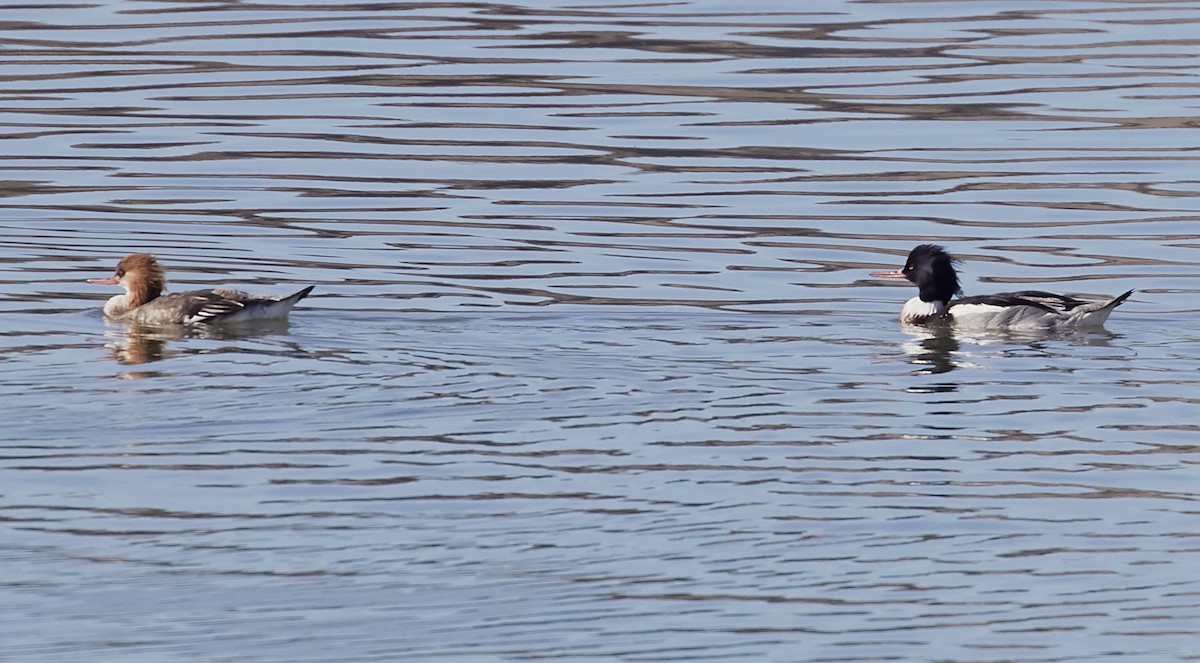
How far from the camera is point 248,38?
27922mm

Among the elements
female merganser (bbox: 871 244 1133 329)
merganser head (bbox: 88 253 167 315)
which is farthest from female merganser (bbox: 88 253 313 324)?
female merganser (bbox: 871 244 1133 329)

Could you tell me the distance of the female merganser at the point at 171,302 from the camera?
554 inches

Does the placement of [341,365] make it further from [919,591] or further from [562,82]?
[562,82]

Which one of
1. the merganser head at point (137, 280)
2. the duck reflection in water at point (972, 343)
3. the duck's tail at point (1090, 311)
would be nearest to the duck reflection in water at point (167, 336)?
the merganser head at point (137, 280)

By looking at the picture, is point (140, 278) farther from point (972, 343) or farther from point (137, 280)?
point (972, 343)

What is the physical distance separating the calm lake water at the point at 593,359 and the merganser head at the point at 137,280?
362mm

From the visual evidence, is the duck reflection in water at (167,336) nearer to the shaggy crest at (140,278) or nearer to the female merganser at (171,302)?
the female merganser at (171,302)

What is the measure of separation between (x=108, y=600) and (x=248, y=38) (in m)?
20.6

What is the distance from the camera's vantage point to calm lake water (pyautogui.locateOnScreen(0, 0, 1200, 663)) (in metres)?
8.16

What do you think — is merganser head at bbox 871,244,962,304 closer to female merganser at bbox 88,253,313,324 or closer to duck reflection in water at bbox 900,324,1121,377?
duck reflection in water at bbox 900,324,1121,377

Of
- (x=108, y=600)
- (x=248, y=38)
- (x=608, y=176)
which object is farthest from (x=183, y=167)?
(x=108, y=600)

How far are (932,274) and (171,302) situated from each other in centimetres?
514

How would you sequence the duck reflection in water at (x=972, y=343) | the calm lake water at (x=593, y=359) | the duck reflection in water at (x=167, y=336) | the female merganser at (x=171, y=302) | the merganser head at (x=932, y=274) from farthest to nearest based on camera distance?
the merganser head at (x=932, y=274) < the female merganser at (x=171, y=302) < the duck reflection in water at (x=972, y=343) < the duck reflection in water at (x=167, y=336) < the calm lake water at (x=593, y=359)

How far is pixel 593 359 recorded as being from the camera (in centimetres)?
1271
